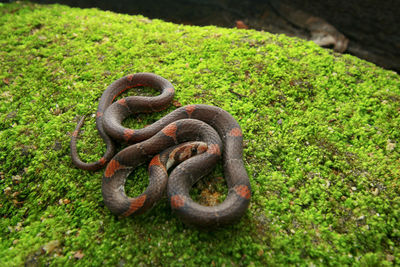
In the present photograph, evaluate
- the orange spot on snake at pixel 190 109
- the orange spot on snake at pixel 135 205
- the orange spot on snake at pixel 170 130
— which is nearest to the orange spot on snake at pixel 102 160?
the orange spot on snake at pixel 135 205

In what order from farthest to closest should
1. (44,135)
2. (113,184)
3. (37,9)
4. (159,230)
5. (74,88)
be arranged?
(37,9) → (74,88) → (44,135) → (113,184) → (159,230)

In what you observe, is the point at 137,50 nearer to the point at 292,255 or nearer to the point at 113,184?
the point at 113,184

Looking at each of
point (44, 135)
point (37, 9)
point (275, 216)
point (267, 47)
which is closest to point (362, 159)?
point (275, 216)

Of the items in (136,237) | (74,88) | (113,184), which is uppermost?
(74,88)

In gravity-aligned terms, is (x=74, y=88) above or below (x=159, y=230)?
above

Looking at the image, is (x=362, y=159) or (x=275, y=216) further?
(x=362, y=159)

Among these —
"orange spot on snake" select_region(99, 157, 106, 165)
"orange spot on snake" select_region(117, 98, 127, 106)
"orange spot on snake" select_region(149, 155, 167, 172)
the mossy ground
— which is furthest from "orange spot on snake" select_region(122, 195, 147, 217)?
"orange spot on snake" select_region(117, 98, 127, 106)

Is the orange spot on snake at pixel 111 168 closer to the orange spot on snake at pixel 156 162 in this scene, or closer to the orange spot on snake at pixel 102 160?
the orange spot on snake at pixel 102 160

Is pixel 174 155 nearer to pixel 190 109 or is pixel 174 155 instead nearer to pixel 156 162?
pixel 156 162
